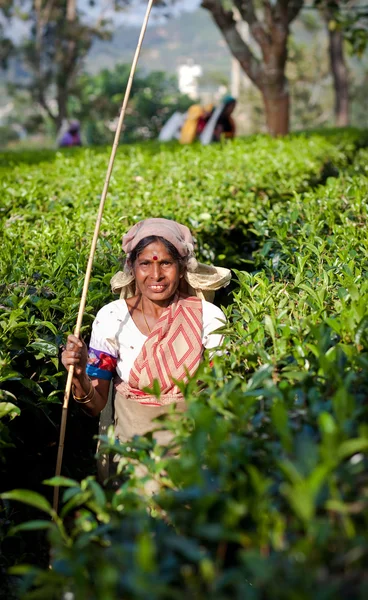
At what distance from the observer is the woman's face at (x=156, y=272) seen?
3.17 meters

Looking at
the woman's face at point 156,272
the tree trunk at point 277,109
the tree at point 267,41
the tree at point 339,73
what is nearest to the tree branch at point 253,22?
the tree at point 267,41

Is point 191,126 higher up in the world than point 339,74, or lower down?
lower down

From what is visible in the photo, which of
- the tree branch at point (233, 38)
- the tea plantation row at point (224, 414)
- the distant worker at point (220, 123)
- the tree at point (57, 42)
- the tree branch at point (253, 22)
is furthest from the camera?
the tree at point (57, 42)

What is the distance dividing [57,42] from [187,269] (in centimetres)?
2782

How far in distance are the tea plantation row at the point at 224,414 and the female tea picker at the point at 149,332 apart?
0.49 feet

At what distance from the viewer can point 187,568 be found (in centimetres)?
142

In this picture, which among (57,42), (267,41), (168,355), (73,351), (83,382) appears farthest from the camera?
(57,42)

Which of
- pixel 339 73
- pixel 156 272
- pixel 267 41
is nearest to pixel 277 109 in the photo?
pixel 267 41

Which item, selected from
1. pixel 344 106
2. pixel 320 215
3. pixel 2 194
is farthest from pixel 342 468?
pixel 344 106

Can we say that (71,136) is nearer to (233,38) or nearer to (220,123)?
(220,123)

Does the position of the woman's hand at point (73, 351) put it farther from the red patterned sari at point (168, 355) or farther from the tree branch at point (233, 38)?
the tree branch at point (233, 38)

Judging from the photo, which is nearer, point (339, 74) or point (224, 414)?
point (224, 414)

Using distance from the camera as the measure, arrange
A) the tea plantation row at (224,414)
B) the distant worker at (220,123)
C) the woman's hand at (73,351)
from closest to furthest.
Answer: the tea plantation row at (224,414) < the woman's hand at (73,351) < the distant worker at (220,123)

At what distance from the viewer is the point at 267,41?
39.5 feet
